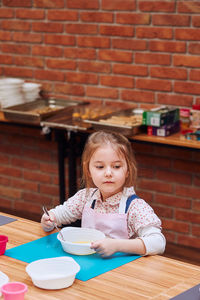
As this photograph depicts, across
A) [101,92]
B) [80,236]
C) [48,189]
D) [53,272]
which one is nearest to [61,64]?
[101,92]

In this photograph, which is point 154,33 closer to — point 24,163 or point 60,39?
point 60,39

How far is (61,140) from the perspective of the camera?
373 centimetres

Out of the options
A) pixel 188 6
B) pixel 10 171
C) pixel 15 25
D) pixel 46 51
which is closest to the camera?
pixel 188 6

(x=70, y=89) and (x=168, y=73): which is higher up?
(x=168, y=73)

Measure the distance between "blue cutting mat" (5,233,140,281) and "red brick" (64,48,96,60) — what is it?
223 centimetres

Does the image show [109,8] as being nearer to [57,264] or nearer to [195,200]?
[195,200]

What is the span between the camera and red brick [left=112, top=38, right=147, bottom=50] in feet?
12.3

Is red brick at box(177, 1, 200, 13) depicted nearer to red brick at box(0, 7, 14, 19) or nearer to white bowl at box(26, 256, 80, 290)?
red brick at box(0, 7, 14, 19)

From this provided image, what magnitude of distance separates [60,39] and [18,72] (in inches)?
18.4

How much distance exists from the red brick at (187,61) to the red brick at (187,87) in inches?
4.6

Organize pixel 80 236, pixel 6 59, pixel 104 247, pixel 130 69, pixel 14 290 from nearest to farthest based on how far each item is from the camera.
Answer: pixel 14 290 < pixel 104 247 < pixel 80 236 < pixel 130 69 < pixel 6 59

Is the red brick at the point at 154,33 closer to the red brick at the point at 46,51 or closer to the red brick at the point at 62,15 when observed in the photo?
the red brick at the point at 62,15

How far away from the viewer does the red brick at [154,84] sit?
3.69m

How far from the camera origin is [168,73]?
12.0 feet
